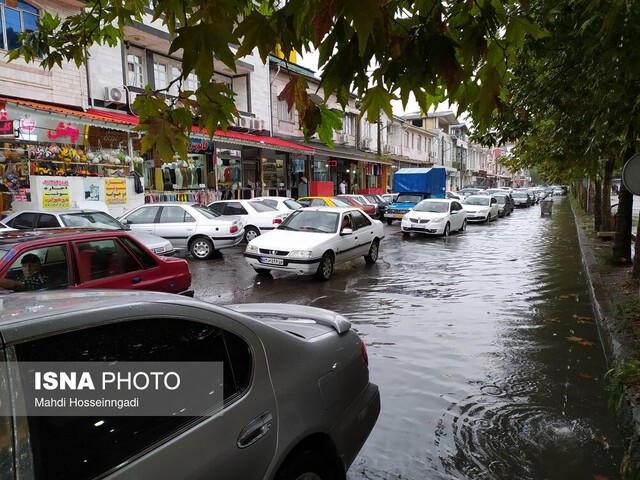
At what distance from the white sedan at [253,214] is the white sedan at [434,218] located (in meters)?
5.29

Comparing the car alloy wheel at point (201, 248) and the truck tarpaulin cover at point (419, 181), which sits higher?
the truck tarpaulin cover at point (419, 181)

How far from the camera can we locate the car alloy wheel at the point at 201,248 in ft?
41.4

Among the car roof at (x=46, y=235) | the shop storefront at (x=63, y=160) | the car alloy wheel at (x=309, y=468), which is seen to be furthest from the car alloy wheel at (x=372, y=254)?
the car alloy wheel at (x=309, y=468)

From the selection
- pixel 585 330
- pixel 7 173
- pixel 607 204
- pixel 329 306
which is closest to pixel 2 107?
pixel 7 173

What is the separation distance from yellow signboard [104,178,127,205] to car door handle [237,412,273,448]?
14.8 meters

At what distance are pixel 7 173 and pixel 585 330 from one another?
1409cm

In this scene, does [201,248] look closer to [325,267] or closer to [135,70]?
[325,267]

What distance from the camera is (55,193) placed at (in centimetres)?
1349

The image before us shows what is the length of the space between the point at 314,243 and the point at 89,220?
4932mm

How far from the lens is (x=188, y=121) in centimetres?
341

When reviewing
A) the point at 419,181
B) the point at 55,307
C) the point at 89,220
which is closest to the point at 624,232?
the point at 55,307

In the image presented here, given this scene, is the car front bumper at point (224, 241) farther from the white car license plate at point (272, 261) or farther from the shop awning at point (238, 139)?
the shop awning at point (238, 139)

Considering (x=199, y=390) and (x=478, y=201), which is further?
(x=478, y=201)

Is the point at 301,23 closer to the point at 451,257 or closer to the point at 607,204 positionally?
the point at 451,257
